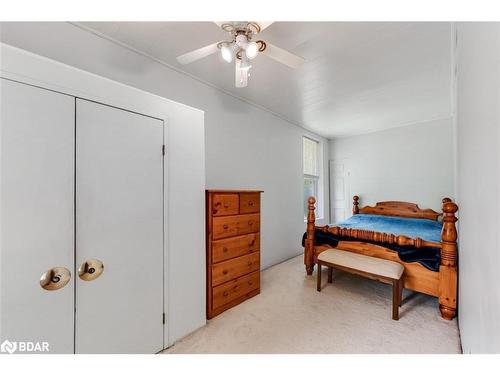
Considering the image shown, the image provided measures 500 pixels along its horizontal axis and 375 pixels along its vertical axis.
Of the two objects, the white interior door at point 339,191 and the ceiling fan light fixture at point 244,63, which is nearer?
the ceiling fan light fixture at point 244,63

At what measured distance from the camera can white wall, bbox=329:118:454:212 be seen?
3.72 metres

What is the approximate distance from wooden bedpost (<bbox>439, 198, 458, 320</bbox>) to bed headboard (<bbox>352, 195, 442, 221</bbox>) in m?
2.27

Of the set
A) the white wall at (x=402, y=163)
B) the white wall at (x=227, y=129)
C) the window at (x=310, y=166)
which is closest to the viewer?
the white wall at (x=227, y=129)

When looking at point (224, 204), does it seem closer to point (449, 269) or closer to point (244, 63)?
point (244, 63)

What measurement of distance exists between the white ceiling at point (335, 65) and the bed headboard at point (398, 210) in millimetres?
1709

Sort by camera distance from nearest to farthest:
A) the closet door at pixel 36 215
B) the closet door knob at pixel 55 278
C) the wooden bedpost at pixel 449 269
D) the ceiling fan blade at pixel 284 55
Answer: the closet door at pixel 36 215 → the closet door knob at pixel 55 278 → the ceiling fan blade at pixel 284 55 → the wooden bedpost at pixel 449 269

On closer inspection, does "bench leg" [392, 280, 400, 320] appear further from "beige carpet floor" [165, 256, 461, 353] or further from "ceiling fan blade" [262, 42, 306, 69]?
"ceiling fan blade" [262, 42, 306, 69]

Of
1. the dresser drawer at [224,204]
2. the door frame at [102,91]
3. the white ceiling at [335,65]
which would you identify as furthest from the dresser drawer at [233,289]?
the white ceiling at [335,65]

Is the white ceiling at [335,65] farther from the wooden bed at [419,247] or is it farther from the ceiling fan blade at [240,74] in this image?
the wooden bed at [419,247]

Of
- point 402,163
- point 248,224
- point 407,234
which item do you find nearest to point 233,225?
point 248,224

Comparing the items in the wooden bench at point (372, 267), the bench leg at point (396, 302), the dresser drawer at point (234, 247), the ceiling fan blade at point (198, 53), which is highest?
the ceiling fan blade at point (198, 53)

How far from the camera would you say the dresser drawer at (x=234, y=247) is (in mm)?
1994

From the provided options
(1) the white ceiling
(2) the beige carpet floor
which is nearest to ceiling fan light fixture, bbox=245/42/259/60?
(1) the white ceiling
